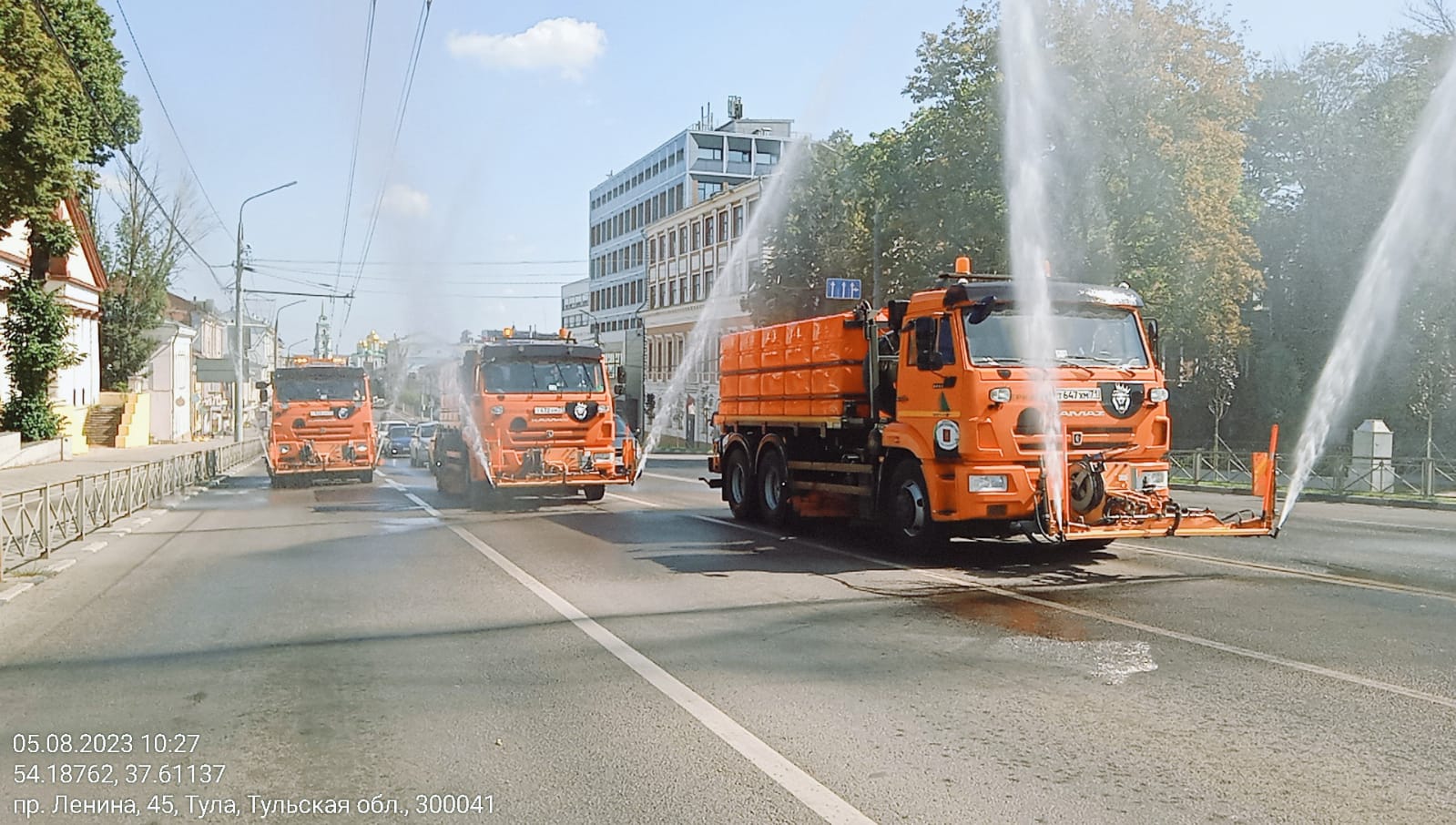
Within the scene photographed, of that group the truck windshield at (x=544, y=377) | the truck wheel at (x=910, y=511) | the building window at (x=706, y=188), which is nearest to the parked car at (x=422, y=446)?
the truck windshield at (x=544, y=377)

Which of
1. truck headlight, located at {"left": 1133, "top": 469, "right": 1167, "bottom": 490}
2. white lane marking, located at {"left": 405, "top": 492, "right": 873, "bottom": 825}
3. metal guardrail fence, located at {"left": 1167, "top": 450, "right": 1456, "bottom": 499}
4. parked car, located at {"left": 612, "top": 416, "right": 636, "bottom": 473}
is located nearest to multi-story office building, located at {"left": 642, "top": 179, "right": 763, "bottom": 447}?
metal guardrail fence, located at {"left": 1167, "top": 450, "right": 1456, "bottom": 499}

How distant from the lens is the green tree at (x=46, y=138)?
18172 mm

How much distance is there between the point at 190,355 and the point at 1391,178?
2594 inches

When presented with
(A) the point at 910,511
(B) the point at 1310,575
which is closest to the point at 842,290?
(A) the point at 910,511

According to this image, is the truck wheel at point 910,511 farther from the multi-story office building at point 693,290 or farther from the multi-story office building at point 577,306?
the multi-story office building at point 577,306

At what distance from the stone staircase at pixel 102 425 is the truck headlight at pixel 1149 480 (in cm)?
4623

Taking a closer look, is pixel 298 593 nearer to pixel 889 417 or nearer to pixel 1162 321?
pixel 889 417

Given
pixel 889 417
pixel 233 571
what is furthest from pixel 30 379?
pixel 889 417

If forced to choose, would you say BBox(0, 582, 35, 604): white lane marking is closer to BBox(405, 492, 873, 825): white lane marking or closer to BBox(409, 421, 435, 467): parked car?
BBox(405, 492, 873, 825): white lane marking

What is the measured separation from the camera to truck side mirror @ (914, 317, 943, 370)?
1271 centimetres

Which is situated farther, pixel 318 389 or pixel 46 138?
pixel 318 389

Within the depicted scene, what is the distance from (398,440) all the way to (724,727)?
1874 inches

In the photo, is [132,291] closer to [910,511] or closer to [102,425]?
[102,425]

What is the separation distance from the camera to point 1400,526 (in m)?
18.3
